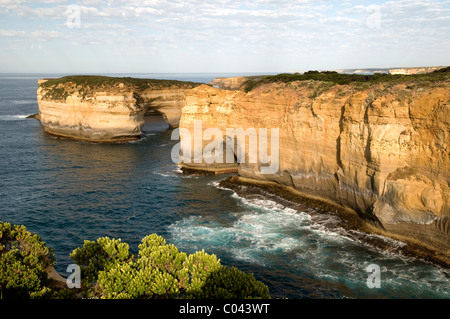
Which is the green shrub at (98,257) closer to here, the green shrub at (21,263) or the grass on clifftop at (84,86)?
the green shrub at (21,263)

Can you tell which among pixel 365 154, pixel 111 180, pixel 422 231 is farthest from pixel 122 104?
pixel 422 231

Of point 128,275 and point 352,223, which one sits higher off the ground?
point 128,275

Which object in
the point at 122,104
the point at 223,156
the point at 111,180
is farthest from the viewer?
the point at 122,104

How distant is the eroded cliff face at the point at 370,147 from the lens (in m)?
28.6

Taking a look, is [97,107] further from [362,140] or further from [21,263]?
[21,263]

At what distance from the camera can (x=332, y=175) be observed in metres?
37.4

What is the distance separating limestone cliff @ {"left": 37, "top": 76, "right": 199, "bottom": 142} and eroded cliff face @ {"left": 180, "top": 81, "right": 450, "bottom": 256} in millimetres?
37474

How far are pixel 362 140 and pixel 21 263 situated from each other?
2835 cm

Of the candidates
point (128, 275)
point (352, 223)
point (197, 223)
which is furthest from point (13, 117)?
point (128, 275)

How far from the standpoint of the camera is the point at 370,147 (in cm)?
3170

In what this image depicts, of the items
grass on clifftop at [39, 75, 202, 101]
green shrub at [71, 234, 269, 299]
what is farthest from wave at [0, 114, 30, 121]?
green shrub at [71, 234, 269, 299]

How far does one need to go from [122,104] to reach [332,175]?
50.8m
